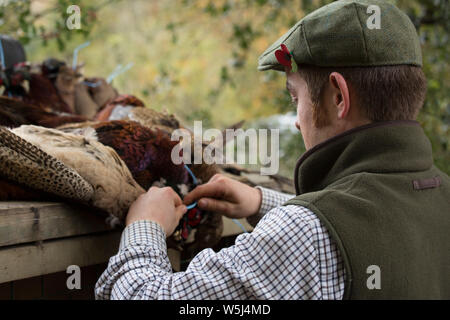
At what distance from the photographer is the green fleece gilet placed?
1.20 metres

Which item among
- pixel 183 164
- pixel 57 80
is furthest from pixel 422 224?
pixel 57 80

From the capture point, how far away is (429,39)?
164 inches

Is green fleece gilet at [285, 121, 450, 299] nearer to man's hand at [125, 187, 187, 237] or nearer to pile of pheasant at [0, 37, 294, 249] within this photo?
man's hand at [125, 187, 187, 237]

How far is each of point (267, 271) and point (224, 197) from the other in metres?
0.63

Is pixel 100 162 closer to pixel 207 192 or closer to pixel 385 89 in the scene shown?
pixel 207 192

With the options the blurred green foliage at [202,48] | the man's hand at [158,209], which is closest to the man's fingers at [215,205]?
the man's hand at [158,209]

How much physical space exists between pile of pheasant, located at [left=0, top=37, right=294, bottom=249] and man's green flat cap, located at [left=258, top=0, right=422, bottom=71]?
0.65 metres

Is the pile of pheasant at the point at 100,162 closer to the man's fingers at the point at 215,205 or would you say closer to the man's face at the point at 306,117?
the man's fingers at the point at 215,205

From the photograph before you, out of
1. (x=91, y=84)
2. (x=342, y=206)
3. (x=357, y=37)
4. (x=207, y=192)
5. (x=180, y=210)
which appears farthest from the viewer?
(x=91, y=84)

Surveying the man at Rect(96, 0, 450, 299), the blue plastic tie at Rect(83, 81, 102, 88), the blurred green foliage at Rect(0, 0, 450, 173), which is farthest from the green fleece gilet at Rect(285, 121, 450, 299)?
the blurred green foliage at Rect(0, 0, 450, 173)

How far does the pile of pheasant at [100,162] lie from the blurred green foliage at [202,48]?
1606 millimetres

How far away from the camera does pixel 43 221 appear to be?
145 cm

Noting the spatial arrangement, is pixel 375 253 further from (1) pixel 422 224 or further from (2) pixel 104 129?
(2) pixel 104 129

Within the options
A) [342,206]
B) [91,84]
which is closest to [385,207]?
[342,206]
